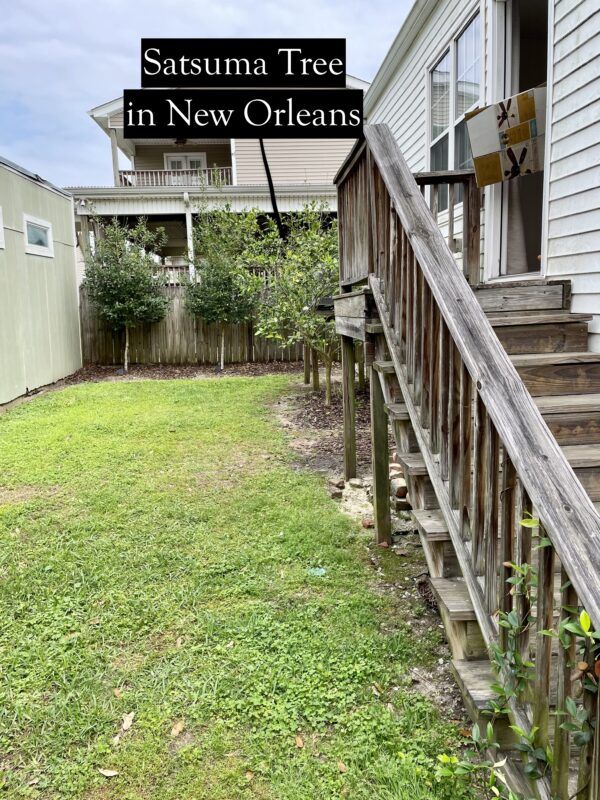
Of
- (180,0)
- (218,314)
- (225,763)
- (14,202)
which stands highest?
(180,0)

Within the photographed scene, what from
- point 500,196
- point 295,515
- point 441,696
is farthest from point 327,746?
point 500,196

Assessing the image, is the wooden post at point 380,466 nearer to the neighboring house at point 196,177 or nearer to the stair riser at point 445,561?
the stair riser at point 445,561

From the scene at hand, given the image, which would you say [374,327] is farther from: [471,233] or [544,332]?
[471,233]

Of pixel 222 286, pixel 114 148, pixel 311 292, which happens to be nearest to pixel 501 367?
pixel 311 292

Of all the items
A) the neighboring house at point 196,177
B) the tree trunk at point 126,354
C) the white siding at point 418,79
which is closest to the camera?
the white siding at point 418,79

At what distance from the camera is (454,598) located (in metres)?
2.07

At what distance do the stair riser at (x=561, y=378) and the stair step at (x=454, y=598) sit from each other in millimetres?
1286

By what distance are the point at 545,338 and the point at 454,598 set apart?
6.25ft

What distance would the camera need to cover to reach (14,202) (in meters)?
8.43

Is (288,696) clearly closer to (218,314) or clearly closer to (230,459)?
(230,459)

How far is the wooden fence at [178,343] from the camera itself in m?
12.5

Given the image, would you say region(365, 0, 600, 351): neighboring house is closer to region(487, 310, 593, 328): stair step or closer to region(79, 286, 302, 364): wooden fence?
region(487, 310, 593, 328): stair step

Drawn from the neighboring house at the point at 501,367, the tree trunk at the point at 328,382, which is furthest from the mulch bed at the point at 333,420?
the neighboring house at the point at 501,367

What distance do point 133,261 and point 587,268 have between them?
386 inches
